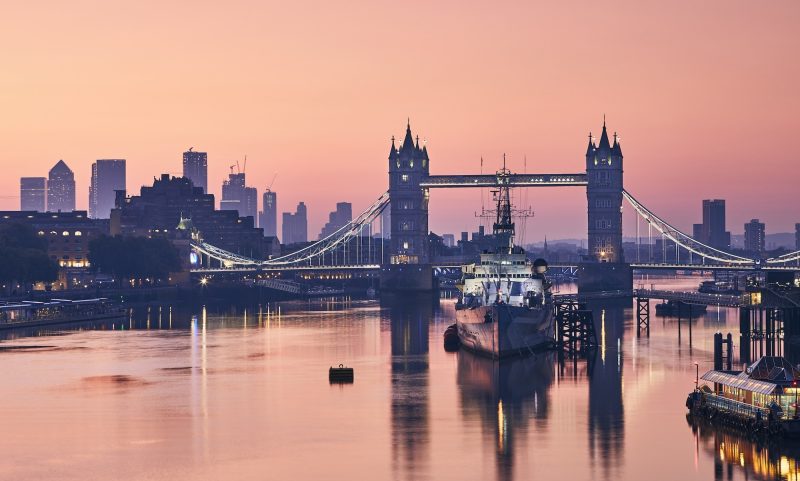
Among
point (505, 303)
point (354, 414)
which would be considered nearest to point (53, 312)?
point (505, 303)

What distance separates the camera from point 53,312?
514 feet

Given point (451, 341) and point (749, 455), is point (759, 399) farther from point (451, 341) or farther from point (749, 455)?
point (451, 341)

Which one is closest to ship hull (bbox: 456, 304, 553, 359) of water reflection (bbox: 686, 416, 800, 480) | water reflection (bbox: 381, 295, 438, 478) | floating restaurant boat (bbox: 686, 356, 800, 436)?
water reflection (bbox: 381, 295, 438, 478)

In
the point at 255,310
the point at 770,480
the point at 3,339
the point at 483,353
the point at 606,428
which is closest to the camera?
the point at 770,480

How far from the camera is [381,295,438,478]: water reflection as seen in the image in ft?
213

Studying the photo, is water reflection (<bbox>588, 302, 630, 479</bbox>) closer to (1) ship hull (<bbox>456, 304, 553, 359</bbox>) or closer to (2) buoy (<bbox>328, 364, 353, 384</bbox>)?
(1) ship hull (<bbox>456, 304, 553, 359</bbox>)

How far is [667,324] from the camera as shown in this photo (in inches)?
5945

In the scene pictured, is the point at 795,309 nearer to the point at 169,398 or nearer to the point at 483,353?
the point at 483,353

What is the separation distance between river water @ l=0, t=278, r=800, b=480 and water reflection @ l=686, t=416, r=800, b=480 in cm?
10

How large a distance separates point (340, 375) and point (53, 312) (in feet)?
229

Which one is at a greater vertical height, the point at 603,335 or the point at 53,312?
the point at 53,312

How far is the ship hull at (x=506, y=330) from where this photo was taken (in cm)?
10512

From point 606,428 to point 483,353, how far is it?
3665 centimetres

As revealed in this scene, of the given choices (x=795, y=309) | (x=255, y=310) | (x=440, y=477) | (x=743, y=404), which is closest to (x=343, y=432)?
(x=440, y=477)
